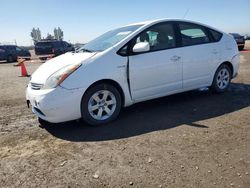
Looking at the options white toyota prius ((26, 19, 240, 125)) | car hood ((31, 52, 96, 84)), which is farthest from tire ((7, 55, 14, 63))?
car hood ((31, 52, 96, 84))

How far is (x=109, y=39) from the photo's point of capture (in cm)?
627

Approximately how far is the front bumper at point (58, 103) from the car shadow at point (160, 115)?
11.8 inches

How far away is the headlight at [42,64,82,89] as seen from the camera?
16.7ft

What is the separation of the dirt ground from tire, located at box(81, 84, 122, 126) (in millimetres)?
158

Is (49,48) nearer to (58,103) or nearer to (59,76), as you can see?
(59,76)

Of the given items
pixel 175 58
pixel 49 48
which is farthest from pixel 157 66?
pixel 49 48

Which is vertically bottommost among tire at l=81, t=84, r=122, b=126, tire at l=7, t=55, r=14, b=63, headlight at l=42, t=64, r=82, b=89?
tire at l=7, t=55, r=14, b=63

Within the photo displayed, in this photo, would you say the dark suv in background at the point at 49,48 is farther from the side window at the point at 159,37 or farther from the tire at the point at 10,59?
the side window at the point at 159,37

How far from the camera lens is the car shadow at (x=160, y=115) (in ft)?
16.8

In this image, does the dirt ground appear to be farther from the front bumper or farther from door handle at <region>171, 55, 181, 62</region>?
door handle at <region>171, 55, 181, 62</region>

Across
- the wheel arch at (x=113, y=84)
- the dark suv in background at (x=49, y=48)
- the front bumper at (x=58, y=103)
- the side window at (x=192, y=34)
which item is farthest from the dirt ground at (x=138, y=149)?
the dark suv in background at (x=49, y=48)

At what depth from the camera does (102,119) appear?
5.53 meters

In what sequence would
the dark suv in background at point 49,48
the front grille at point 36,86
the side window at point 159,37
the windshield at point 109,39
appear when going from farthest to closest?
the dark suv in background at point 49,48, the side window at point 159,37, the windshield at point 109,39, the front grille at point 36,86

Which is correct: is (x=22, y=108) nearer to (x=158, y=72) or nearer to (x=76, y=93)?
(x=76, y=93)
